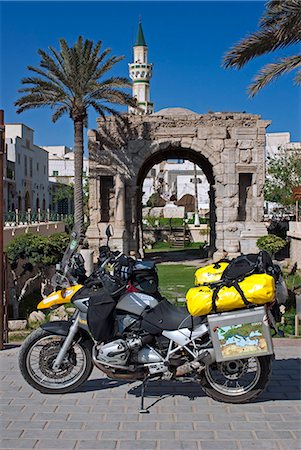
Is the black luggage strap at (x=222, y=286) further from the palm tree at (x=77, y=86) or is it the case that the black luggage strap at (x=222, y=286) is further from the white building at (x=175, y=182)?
the white building at (x=175, y=182)

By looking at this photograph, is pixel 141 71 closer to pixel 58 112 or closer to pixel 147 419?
pixel 58 112

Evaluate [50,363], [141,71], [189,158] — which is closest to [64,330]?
[50,363]

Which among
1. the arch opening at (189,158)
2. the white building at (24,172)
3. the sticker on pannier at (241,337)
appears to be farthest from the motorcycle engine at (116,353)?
the white building at (24,172)

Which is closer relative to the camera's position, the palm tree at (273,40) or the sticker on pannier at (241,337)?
the sticker on pannier at (241,337)

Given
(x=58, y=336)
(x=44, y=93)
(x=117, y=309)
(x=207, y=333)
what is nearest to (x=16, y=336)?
(x=58, y=336)

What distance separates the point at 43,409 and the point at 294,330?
188 inches

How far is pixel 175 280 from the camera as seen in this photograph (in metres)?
16.0

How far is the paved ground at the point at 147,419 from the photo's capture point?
3.99 meters

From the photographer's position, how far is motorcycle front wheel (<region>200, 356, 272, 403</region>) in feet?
15.6

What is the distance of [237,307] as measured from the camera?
15.1 feet

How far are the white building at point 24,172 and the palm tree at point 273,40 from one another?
32.0 m

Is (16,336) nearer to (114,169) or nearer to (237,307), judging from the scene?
(237,307)

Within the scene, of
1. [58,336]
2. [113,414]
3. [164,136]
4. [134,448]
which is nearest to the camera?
[134,448]

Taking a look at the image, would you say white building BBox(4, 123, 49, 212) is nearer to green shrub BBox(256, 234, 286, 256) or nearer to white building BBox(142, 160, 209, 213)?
white building BBox(142, 160, 209, 213)
